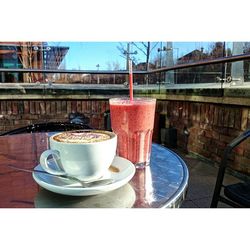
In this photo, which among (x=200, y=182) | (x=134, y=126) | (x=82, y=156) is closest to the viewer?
(x=82, y=156)

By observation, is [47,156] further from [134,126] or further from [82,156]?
[134,126]

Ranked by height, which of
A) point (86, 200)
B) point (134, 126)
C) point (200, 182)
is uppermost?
point (134, 126)

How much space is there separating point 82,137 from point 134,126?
0.65 feet

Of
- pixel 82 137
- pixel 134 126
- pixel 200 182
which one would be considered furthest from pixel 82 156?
pixel 200 182

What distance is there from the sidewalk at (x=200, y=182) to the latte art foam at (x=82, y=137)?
1185mm

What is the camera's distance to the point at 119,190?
605mm

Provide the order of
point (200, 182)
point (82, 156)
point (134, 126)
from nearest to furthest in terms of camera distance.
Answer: point (82, 156) → point (134, 126) → point (200, 182)

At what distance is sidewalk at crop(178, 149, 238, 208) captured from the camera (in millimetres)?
1864

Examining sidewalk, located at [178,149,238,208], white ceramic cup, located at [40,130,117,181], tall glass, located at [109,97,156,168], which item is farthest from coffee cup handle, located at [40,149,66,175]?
sidewalk, located at [178,149,238,208]

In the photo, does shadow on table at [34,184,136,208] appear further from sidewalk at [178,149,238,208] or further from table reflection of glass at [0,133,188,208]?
sidewalk at [178,149,238,208]

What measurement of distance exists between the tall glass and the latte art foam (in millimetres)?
130
